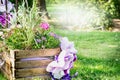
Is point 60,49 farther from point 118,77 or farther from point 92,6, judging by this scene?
point 92,6

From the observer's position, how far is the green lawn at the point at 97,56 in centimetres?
630

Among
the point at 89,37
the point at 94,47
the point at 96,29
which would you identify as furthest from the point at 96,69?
the point at 96,29

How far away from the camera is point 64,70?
5055 millimetres

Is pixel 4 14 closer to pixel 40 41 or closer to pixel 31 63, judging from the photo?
pixel 40 41

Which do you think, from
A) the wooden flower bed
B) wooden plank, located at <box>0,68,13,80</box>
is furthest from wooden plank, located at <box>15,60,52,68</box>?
wooden plank, located at <box>0,68,13,80</box>

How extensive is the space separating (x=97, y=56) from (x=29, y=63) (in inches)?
132

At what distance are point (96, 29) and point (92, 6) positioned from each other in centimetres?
109

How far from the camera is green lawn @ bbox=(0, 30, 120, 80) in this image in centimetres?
630

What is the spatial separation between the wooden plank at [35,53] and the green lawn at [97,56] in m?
0.79

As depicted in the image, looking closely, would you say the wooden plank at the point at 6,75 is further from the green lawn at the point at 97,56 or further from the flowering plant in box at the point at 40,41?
the flowering plant in box at the point at 40,41

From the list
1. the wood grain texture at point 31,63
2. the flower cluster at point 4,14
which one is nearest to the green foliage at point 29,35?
the wood grain texture at point 31,63

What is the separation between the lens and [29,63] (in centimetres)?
507

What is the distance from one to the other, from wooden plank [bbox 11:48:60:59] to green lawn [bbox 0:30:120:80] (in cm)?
79

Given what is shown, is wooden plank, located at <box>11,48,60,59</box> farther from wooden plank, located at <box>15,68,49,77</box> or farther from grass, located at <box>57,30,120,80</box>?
grass, located at <box>57,30,120,80</box>
